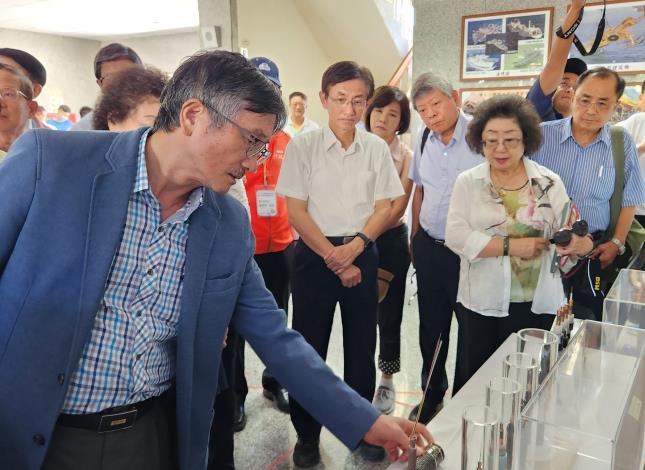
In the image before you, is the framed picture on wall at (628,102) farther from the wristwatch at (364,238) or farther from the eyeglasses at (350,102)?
the wristwatch at (364,238)

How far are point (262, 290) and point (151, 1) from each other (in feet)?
24.7

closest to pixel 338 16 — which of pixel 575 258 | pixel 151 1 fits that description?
pixel 151 1

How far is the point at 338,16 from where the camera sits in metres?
6.74

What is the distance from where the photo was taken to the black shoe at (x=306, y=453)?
7.02 feet

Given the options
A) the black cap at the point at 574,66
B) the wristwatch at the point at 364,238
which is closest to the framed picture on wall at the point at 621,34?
the black cap at the point at 574,66

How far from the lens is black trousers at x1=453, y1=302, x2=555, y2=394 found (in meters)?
1.88

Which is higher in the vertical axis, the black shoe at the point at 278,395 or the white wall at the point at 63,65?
the white wall at the point at 63,65

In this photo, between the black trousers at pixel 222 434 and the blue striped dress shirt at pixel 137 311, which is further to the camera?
the black trousers at pixel 222 434

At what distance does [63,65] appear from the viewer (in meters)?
9.98

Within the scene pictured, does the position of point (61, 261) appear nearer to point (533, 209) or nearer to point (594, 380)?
point (594, 380)

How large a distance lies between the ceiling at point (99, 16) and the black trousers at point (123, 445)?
7.59 meters

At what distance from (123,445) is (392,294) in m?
1.95

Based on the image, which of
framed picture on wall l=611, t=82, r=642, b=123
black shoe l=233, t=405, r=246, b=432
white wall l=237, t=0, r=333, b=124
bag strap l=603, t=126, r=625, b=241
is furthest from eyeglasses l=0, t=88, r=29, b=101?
framed picture on wall l=611, t=82, r=642, b=123

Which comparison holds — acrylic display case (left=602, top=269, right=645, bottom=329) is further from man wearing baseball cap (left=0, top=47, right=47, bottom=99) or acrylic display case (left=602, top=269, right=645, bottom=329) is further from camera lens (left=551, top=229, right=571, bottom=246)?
man wearing baseball cap (left=0, top=47, right=47, bottom=99)
